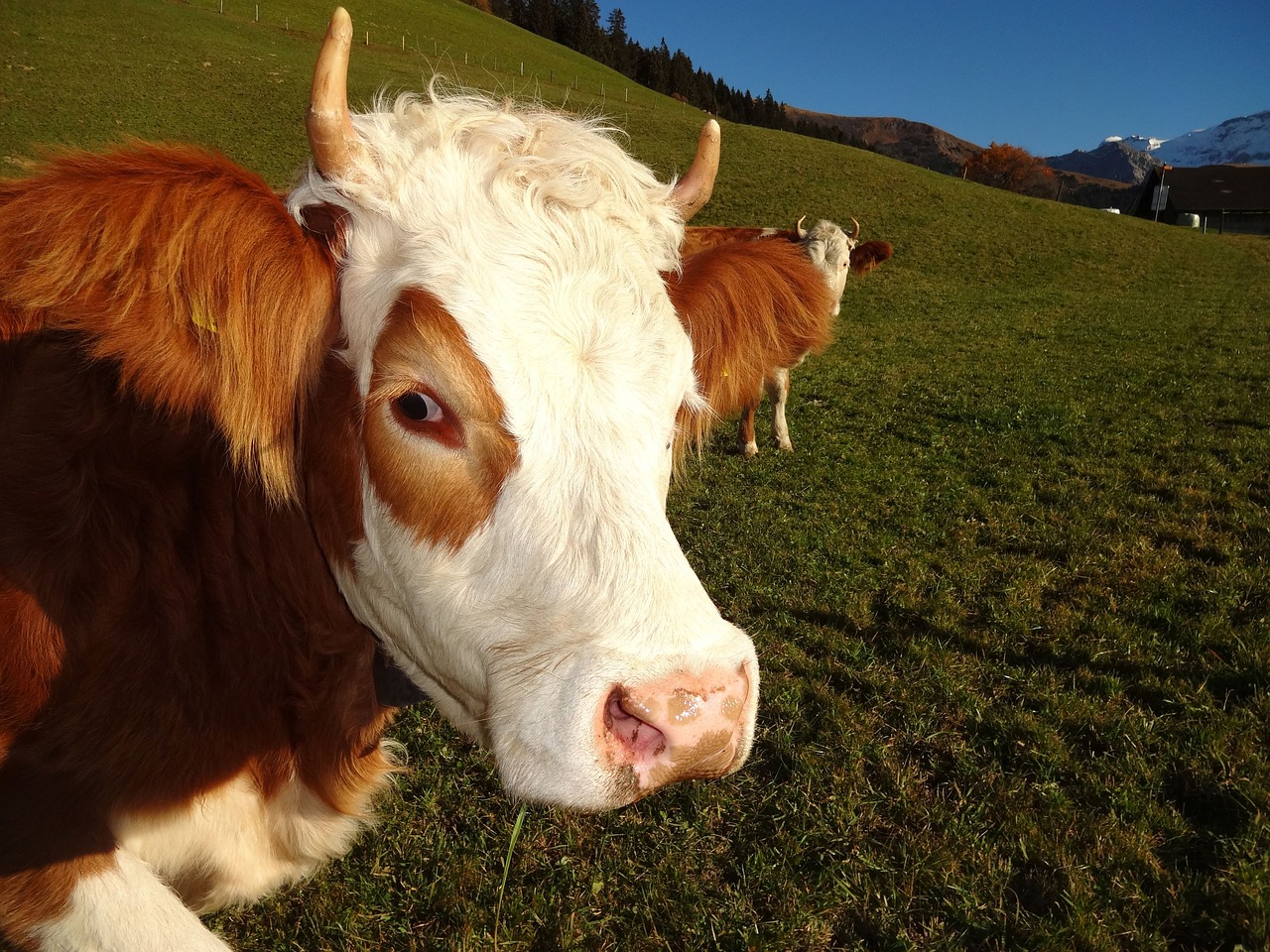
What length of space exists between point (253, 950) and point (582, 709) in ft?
6.75

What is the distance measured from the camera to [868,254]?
489 inches

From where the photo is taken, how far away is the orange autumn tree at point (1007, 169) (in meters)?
88.9

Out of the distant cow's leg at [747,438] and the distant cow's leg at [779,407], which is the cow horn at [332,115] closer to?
the distant cow's leg at [747,438]

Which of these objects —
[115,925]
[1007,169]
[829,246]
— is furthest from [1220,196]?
[115,925]

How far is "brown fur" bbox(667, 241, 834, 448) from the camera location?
99.8 inches

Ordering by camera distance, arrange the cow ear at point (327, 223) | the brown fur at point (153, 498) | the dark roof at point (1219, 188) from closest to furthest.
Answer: the brown fur at point (153, 498)
the cow ear at point (327, 223)
the dark roof at point (1219, 188)

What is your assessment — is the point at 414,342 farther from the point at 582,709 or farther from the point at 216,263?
the point at 582,709

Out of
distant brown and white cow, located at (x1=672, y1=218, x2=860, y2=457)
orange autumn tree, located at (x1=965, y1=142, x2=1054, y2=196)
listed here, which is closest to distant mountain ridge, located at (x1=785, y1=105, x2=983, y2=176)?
orange autumn tree, located at (x1=965, y1=142, x2=1054, y2=196)

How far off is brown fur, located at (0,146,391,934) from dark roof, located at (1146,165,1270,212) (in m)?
80.4

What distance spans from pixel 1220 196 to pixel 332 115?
82.6 metres

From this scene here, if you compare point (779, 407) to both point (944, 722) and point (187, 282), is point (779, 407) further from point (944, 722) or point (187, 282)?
point (187, 282)

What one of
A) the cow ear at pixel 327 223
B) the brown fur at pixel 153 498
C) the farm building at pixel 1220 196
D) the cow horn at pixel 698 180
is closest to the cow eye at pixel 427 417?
the brown fur at pixel 153 498

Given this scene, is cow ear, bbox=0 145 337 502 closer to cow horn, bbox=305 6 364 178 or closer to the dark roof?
cow horn, bbox=305 6 364 178

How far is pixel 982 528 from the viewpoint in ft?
19.8
